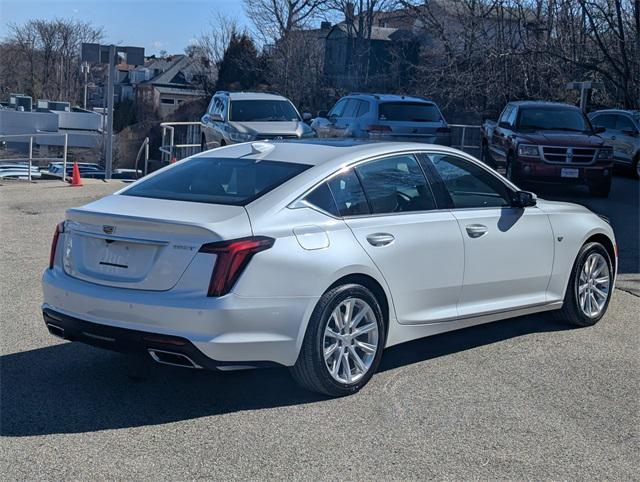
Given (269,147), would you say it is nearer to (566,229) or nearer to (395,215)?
(395,215)

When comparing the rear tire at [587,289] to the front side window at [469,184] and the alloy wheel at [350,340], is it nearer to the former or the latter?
the front side window at [469,184]

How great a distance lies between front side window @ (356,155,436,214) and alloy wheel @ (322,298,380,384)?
738 mm

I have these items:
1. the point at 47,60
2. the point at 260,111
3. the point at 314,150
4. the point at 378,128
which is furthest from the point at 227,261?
the point at 47,60

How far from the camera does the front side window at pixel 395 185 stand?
605 centimetres

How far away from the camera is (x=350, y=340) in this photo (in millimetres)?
5566

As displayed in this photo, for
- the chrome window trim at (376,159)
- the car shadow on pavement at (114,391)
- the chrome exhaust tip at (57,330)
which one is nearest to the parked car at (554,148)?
the chrome window trim at (376,159)

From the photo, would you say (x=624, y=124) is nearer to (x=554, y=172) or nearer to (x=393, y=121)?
(x=554, y=172)

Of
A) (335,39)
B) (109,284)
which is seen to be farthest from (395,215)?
(335,39)

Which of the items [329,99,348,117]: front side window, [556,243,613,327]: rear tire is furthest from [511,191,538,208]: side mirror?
[329,99,348,117]: front side window

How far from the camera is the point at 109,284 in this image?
5262 mm

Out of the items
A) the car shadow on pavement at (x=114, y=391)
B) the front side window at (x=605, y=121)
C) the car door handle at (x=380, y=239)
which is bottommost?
the car shadow on pavement at (x=114, y=391)

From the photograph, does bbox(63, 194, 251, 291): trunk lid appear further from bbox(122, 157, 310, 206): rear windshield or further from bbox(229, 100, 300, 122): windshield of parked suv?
bbox(229, 100, 300, 122): windshield of parked suv

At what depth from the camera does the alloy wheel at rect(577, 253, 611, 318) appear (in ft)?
24.6

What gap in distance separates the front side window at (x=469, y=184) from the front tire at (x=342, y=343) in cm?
131
